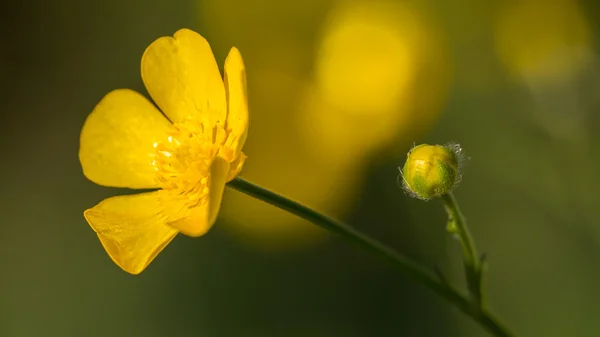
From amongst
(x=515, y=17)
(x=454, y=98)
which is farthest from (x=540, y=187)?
(x=515, y=17)

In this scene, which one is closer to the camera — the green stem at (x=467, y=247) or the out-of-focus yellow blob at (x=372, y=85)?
the green stem at (x=467, y=247)

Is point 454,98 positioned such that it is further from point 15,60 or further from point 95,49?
point 15,60

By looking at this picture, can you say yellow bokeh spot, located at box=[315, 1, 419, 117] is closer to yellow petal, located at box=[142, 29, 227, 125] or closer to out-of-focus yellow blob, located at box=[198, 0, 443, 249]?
out-of-focus yellow blob, located at box=[198, 0, 443, 249]

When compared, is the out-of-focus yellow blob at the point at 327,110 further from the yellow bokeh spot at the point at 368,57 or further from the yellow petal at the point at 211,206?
the yellow petal at the point at 211,206

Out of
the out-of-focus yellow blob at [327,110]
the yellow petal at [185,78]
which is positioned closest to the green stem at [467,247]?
the yellow petal at [185,78]

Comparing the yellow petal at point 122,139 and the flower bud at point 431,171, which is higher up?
the flower bud at point 431,171

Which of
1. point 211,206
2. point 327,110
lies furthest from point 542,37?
point 211,206
